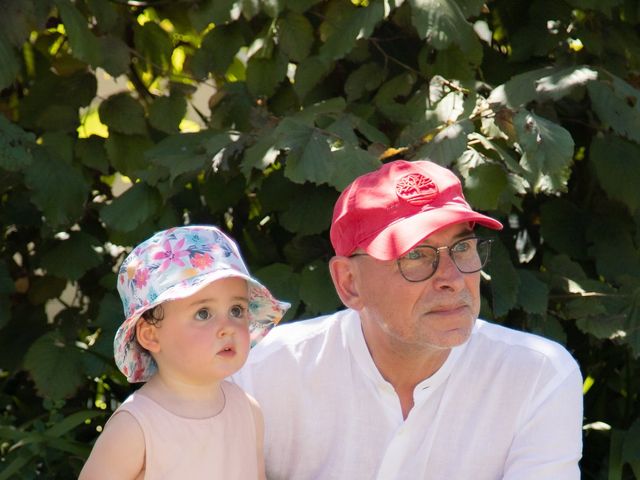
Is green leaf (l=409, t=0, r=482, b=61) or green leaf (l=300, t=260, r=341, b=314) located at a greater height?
green leaf (l=409, t=0, r=482, b=61)

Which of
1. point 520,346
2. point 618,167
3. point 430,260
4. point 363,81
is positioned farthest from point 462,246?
point 363,81

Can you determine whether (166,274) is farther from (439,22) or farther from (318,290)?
(439,22)

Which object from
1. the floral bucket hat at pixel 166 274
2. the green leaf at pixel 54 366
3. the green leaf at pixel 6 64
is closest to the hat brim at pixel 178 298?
the floral bucket hat at pixel 166 274

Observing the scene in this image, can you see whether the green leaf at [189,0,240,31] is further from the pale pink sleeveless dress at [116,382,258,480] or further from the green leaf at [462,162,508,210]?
the pale pink sleeveless dress at [116,382,258,480]

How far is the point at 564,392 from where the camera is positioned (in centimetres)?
264

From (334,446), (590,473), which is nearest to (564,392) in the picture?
(334,446)

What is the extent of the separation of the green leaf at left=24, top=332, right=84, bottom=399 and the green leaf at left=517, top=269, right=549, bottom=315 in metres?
1.39

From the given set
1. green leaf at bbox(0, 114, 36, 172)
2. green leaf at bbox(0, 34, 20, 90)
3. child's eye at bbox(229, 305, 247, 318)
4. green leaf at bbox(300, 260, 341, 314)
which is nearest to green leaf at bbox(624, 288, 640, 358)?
green leaf at bbox(300, 260, 341, 314)

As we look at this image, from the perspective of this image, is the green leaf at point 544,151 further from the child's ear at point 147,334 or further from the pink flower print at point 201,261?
the child's ear at point 147,334

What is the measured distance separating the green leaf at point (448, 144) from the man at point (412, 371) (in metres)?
0.41

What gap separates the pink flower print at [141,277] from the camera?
2.46 meters

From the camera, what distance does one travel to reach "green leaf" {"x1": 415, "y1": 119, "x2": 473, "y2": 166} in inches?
123

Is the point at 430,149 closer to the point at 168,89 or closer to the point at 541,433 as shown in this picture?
the point at 541,433

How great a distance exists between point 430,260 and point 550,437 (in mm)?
470
